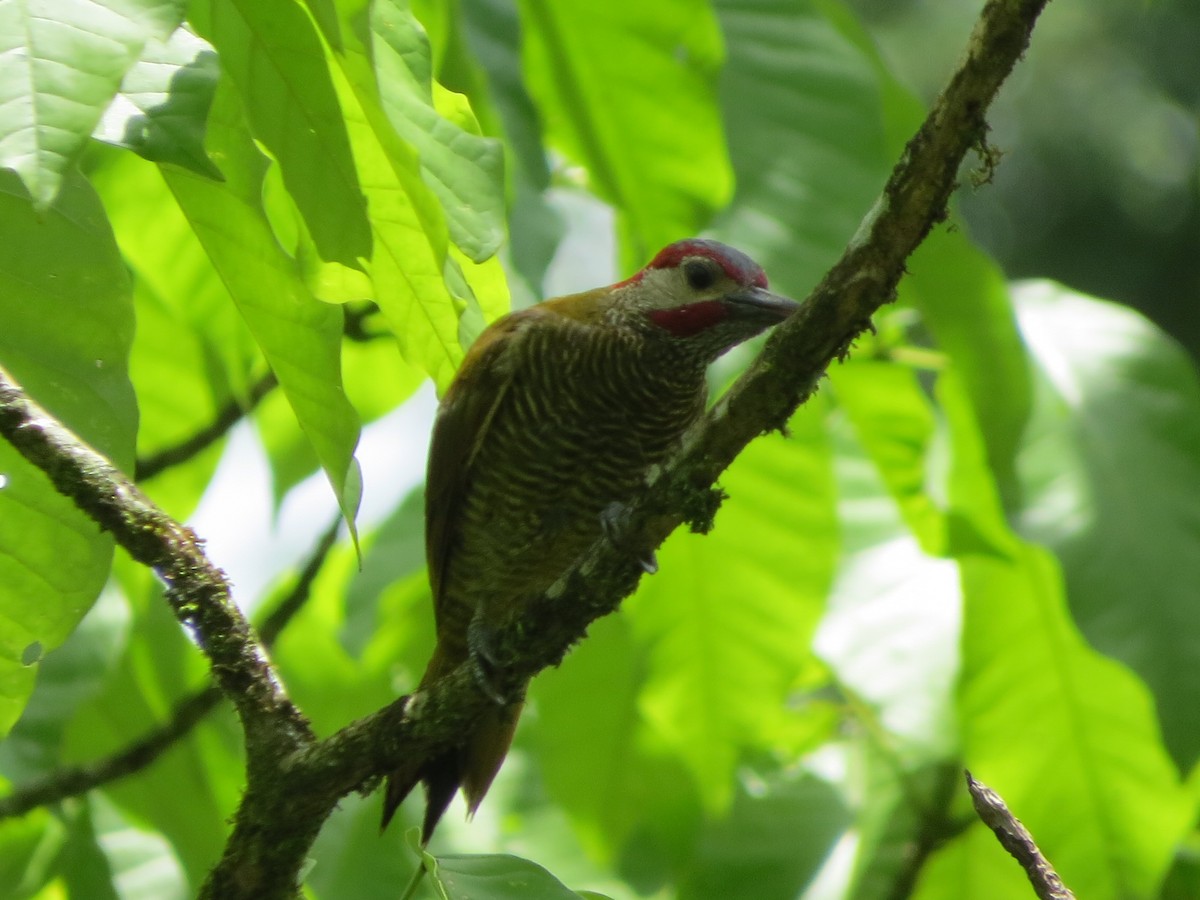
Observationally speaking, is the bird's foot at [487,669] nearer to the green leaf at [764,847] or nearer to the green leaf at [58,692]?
the green leaf at [58,692]

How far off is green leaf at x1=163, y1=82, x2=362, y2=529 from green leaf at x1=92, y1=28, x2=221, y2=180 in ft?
0.97

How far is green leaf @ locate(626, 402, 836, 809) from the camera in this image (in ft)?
9.12

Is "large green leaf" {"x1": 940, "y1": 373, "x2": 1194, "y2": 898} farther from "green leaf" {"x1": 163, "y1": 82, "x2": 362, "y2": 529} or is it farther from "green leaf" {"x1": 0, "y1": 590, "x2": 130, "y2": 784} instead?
"green leaf" {"x1": 0, "y1": 590, "x2": 130, "y2": 784}

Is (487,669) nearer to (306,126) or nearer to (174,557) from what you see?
(174,557)

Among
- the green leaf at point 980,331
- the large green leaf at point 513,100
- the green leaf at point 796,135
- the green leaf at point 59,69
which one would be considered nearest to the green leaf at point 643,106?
the green leaf at point 796,135

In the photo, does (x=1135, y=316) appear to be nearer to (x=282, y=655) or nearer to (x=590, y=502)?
(x=590, y=502)

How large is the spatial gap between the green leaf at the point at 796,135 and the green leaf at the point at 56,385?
3.97 ft

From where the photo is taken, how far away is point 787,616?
2.82m

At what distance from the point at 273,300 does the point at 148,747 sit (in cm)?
161

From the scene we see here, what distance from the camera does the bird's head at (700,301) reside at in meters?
3.04

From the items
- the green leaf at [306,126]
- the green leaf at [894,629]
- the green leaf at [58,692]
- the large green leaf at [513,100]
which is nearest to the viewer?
the green leaf at [306,126]

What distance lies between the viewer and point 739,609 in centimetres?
288

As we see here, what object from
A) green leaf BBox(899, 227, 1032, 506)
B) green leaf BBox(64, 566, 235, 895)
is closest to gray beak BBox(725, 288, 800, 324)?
green leaf BBox(899, 227, 1032, 506)

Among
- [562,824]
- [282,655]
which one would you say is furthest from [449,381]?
[562,824]
